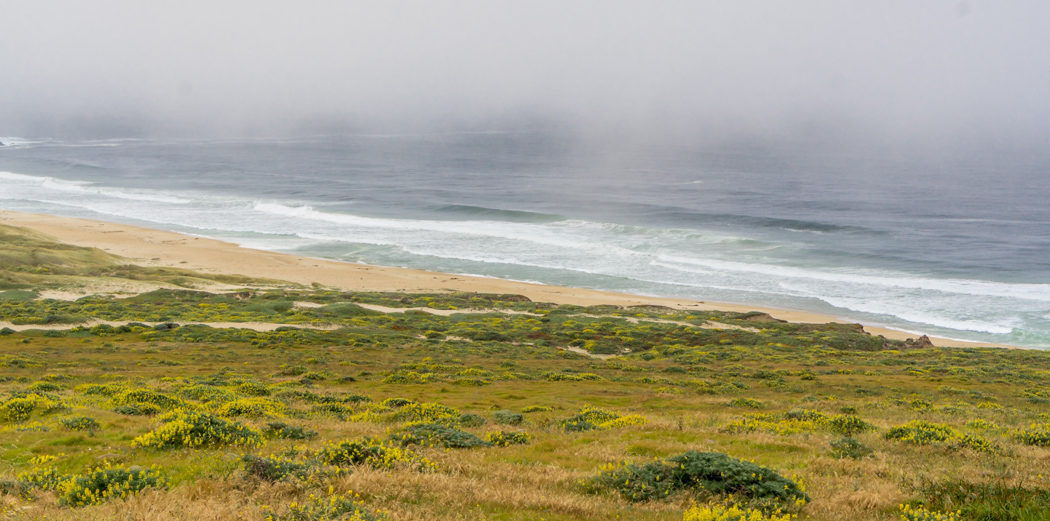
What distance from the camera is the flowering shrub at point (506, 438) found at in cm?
997

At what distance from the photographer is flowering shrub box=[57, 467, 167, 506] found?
588cm

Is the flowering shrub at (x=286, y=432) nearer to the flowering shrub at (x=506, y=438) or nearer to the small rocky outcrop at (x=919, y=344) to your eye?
the flowering shrub at (x=506, y=438)

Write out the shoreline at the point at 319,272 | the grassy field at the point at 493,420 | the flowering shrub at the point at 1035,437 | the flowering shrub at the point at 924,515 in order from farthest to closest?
the shoreline at the point at 319,272, the flowering shrub at the point at 1035,437, the grassy field at the point at 493,420, the flowering shrub at the point at 924,515

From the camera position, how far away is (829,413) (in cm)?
1436

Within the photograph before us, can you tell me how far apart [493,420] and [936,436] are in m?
7.66

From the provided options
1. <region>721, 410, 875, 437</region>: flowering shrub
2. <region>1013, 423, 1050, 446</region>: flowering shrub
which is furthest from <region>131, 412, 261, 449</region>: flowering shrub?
<region>1013, 423, 1050, 446</region>: flowering shrub

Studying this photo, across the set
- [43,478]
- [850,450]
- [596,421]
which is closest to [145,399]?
[43,478]

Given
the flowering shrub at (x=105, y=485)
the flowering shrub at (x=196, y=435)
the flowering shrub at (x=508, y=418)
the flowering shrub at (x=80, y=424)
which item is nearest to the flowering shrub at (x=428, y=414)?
the flowering shrub at (x=508, y=418)

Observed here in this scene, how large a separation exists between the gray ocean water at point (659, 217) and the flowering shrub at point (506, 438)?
39.7m

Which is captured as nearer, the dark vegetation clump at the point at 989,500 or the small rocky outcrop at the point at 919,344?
the dark vegetation clump at the point at 989,500

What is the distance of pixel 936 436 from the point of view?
10633 millimetres

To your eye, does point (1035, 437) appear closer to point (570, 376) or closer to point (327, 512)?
point (327, 512)

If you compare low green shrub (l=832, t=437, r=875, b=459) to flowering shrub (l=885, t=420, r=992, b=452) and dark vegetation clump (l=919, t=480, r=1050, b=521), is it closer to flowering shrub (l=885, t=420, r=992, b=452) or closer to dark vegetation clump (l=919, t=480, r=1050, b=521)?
flowering shrub (l=885, t=420, r=992, b=452)

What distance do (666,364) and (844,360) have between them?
834 cm
